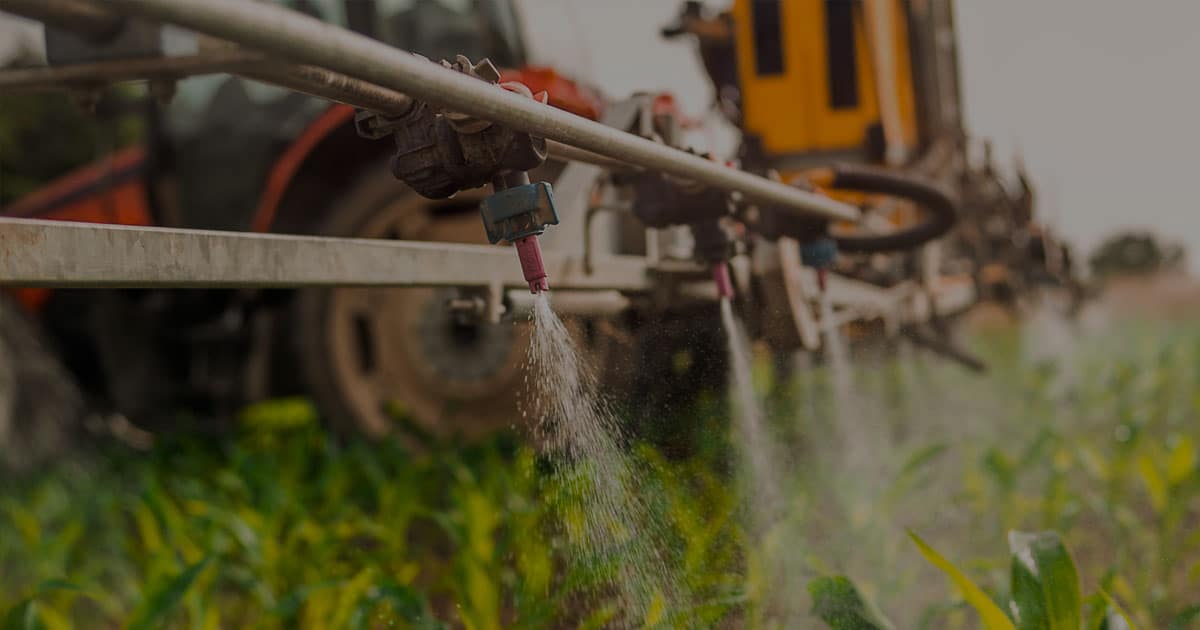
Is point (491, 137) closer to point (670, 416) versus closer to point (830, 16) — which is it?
point (670, 416)

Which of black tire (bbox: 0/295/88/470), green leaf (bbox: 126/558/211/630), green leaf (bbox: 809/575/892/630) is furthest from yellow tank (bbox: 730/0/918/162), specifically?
black tire (bbox: 0/295/88/470)

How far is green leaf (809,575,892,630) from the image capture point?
1462 mm

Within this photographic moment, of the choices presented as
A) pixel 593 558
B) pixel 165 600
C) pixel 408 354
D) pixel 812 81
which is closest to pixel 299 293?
pixel 408 354

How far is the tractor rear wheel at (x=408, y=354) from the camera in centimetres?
340

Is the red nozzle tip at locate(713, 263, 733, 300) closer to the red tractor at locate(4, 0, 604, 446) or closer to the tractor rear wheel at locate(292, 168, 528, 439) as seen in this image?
the red tractor at locate(4, 0, 604, 446)

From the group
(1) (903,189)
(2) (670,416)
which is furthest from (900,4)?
(2) (670,416)

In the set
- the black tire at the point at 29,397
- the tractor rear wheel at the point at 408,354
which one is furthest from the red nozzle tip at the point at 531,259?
the black tire at the point at 29,397

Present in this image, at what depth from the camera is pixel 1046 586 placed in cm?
137

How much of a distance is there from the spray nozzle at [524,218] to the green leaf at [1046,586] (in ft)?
2.46

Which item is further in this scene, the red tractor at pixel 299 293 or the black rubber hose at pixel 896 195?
the red tractor at pixel 299 293

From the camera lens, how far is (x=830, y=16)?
11.3ft

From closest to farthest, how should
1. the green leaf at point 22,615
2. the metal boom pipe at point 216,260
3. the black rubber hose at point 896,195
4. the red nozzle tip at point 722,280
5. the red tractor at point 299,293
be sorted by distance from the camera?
the metal boom pipe at point 216,260 → the green leaf at point 22,615 → the red nozzle tip at point 722,280 → the black rubber hose at point 896,195 → the red tractor at point 299,293

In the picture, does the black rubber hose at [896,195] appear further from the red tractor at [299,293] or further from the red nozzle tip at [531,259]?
Answer: the red nozzle tip at [531,259]

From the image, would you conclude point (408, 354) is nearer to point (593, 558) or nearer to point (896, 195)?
point (896, 195)
